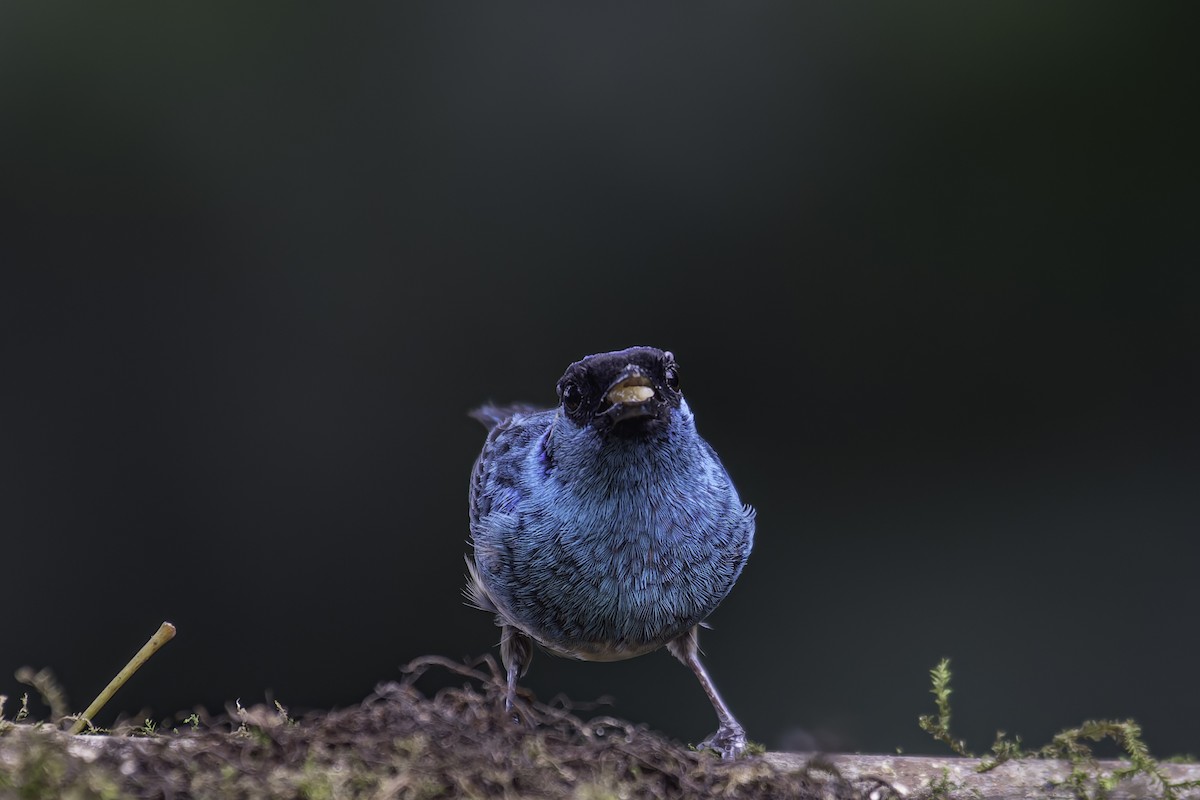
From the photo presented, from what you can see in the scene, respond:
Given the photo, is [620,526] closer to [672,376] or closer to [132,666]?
[672,376]

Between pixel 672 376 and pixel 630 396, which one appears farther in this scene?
pixel 672 376

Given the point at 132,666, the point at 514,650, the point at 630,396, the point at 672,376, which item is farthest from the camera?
the point at 514,650

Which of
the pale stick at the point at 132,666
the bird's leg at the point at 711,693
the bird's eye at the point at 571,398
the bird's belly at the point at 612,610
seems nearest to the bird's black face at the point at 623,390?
the bird's eye at the point at 571,398

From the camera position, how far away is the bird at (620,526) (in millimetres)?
2668

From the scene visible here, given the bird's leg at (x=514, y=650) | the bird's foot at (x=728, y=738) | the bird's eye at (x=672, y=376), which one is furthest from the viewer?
the bird's leg at (x=514, y=650)

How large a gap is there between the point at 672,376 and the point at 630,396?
0.63ft

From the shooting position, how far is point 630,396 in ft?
8.50

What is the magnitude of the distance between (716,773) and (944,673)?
0.62 metres

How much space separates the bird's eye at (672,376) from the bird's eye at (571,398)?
0.22 metres

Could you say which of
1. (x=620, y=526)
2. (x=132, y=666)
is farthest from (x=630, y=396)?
(x=132, y=666)

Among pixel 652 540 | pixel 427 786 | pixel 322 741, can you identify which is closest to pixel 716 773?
pixel 427 786

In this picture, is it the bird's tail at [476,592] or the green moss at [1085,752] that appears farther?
the bird's tail at [476,592]

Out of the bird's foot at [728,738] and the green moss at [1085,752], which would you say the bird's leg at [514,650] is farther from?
the green moss at [1085,752]

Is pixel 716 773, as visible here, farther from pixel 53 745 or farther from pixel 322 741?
pixel 53 745
